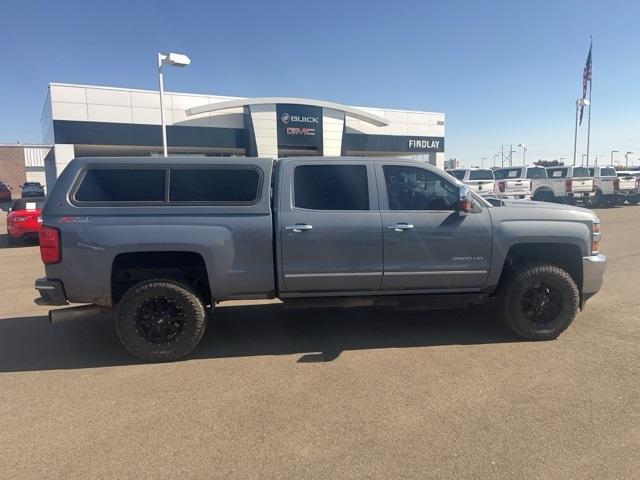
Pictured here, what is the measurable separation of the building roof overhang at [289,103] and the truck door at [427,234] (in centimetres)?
2579

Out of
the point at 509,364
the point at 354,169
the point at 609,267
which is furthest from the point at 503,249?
the point at 609,267

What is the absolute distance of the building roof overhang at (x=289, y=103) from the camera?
1129 inches

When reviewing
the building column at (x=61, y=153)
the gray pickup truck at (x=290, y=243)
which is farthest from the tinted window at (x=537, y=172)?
the building column at (x=61, y=153)

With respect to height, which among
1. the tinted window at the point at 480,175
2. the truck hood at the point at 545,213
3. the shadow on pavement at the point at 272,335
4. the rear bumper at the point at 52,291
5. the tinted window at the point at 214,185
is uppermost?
the tinted window at the point at 480,175

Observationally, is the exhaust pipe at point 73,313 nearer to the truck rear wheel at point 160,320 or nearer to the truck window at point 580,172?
the truck rear wheel at point 160,320

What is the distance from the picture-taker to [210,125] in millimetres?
29484

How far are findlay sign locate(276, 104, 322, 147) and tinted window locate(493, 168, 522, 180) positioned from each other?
11.7m

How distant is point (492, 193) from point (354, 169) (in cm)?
1902

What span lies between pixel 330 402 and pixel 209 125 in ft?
91.6

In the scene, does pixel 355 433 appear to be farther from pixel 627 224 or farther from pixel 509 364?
pixel 627 224

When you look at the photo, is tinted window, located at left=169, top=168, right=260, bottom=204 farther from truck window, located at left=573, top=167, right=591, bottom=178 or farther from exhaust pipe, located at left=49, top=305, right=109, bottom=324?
truck window, located at left=573, top=167, right=591, bottom=178

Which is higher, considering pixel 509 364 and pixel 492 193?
pixel 492 193

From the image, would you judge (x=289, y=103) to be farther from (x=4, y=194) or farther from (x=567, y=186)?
(x=4, y=194)

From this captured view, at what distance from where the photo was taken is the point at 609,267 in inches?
347
